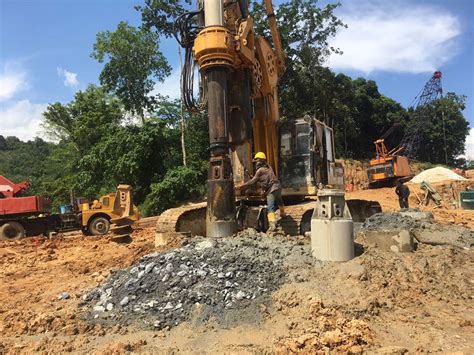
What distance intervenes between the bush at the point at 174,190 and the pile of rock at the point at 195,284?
674 inches

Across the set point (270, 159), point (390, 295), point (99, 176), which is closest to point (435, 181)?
point (99, 176)

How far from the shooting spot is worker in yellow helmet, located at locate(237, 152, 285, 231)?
7482mm

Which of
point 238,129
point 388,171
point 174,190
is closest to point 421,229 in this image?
point 238,129

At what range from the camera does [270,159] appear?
8469 mm

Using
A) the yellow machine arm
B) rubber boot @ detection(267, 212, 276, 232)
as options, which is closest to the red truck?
the yellow machine arm

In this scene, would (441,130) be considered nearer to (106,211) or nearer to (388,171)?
(388,171)

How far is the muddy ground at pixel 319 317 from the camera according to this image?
3.91 m

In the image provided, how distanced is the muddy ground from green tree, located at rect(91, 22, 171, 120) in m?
24.3

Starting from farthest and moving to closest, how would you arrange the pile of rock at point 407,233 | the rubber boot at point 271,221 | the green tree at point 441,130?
the green tree at point 441,130
the rubber boot at point 271,221
the pile of rock at point 407,233

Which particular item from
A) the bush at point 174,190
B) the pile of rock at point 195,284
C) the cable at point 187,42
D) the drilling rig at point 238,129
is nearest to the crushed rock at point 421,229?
the drilling rig at point 238,129

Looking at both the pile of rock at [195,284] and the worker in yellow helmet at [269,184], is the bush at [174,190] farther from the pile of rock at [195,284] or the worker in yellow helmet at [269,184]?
the pile of rock at [195,284]

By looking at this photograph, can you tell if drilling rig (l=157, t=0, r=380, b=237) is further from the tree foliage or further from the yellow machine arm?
the tree foliage

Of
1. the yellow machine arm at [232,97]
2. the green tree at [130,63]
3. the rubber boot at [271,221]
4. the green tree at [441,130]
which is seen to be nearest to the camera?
the yellow machine arm at [232,97]

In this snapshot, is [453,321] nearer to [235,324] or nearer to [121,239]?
[235,324]
